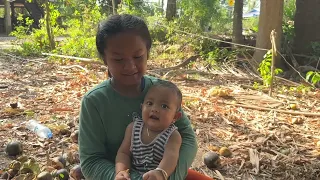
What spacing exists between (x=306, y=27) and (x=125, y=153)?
7.26 meters

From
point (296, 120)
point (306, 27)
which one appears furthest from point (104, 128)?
point (306, 27)

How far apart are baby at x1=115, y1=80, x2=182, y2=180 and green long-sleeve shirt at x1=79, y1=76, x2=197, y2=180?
0.20 ft

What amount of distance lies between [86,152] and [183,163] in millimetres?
467

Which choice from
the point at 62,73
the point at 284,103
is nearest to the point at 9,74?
the point at 62,73

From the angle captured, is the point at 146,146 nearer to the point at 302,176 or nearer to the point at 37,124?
the point at 302,176

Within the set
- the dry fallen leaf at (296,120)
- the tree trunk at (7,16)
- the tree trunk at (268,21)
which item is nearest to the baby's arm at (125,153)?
the dry fallen leaf at (296,120)

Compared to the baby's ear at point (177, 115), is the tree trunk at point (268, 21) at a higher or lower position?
higher

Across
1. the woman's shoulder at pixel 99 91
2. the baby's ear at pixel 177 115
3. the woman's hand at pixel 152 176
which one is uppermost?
the woman's shoulder at pixel 99 91

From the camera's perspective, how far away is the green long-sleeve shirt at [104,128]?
1706 mm

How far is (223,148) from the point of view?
3.41 meters

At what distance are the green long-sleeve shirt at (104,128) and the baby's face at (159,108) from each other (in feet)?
Answer: 0.33

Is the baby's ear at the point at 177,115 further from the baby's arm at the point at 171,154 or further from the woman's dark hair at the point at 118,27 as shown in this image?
the woman's dark hair at the point at 118,27

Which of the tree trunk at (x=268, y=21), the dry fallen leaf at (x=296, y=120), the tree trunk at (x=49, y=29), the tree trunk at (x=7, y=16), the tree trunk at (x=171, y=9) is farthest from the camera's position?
the tree trunk at (x=7, y=16)

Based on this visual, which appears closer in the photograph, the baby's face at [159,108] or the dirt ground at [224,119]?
the baby's face at [159,108]
